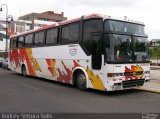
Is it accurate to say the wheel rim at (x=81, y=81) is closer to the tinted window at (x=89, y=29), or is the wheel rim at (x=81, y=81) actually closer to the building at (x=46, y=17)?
the tinted window at (x=89, y=29)

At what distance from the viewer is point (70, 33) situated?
15.4 metres

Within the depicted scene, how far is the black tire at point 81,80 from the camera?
561 inches

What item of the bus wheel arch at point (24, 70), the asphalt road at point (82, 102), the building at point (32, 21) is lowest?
the asphalt road at point (82, 102)

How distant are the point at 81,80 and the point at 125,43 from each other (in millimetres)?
2770

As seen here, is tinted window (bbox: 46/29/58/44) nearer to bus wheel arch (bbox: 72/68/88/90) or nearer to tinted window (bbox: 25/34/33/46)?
bus wheel arch (bbox: 72/68/88/90)

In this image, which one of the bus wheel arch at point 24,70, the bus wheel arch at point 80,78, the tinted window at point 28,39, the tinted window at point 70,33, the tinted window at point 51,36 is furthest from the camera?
the bus wheel arch at point 24,70

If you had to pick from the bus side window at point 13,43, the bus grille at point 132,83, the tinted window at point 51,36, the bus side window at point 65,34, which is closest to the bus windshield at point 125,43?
the bus grille at point 132,83

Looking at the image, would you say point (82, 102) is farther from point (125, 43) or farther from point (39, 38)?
point (39, 38)

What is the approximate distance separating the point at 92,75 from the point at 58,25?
4424 mm

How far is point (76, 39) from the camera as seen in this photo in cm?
1472

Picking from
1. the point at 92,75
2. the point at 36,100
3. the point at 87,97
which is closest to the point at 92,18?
the point at 92,75

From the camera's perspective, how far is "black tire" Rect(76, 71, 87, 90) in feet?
46.7

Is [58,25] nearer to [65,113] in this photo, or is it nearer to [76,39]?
[76,39]

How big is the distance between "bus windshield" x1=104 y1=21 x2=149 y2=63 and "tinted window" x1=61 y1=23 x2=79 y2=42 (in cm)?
230
